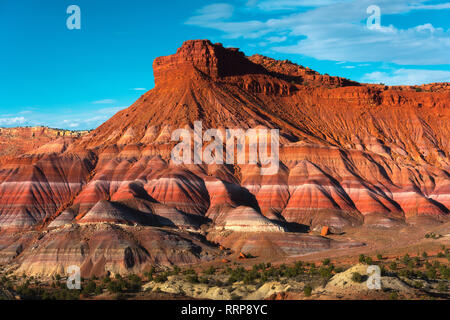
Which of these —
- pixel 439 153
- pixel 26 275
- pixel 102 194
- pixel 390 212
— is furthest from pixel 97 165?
pixel 439 153

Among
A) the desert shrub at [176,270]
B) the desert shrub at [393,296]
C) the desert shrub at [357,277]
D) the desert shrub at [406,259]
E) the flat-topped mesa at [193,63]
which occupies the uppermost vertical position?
the flat-topped mesa at [193,63]

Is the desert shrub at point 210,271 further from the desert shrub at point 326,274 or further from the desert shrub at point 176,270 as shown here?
the desert shrub at point 326,274

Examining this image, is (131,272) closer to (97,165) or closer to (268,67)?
(97,165)

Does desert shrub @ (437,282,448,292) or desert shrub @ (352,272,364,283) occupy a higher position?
desert shrub @ (352,272,364,283)

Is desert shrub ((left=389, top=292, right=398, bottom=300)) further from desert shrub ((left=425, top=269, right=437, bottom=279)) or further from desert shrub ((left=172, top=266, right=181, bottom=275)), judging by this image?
desert shrub ((left=172, top=266, right=181, bottom=275))

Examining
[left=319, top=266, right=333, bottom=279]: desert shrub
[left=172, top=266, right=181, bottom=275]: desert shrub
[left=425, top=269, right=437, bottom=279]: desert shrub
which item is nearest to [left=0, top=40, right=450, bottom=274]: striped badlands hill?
[left=172, top=266, right=181, bottom=275]: desert shrub

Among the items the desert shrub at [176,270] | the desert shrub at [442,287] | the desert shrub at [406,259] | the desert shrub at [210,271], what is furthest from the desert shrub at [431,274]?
the desert shrub at [176,270]
